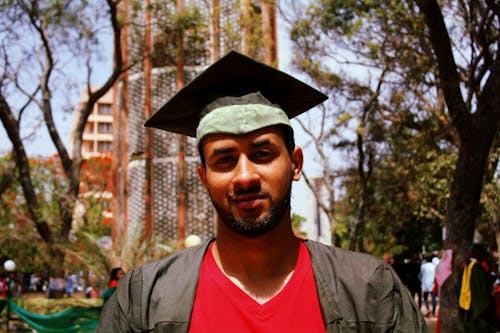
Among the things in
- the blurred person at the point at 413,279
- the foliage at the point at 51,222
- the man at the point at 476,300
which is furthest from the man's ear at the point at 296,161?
the blurred person at the point at 413,279

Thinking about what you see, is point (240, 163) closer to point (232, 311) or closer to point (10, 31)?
point (232, 311)

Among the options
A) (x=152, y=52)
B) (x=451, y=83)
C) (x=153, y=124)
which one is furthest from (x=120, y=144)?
(x=153, y=124)

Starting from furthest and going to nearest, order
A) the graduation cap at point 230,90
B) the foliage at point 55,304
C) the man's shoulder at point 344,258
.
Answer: the foliage at point 55,304
the graduation cap at point 230,90
the man's shoulder at point 344,258

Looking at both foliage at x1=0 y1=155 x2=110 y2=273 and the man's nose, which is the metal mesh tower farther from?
the man's nose

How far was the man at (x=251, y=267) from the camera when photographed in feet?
6.72

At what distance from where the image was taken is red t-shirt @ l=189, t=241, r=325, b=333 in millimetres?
2043

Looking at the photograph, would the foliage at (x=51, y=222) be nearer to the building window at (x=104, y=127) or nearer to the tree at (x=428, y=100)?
the tree at (x=428, y=100)

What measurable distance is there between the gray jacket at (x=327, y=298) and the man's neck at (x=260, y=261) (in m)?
0.10

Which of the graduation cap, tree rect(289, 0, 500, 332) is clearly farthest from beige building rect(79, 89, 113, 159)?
the graduation cap

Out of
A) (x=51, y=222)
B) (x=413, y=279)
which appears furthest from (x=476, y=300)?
(x=51, y=222)

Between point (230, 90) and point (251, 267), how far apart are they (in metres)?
0.61

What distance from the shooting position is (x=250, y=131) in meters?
2.15

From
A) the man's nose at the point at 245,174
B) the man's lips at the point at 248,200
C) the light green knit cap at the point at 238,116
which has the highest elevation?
the light green knit cap at the point at 238,116

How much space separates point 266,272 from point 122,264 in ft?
40.8
